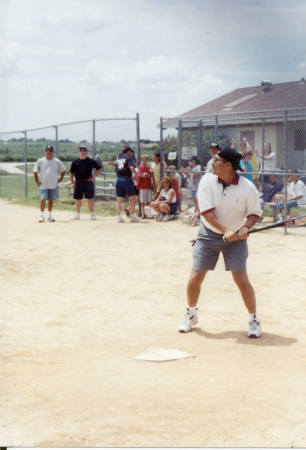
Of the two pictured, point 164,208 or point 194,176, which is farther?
point 194,176

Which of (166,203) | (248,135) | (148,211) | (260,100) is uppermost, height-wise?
(260,100)

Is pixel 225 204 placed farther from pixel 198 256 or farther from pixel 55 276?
pixel 55 276

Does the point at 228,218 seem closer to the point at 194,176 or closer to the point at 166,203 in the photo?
the point at 166,203

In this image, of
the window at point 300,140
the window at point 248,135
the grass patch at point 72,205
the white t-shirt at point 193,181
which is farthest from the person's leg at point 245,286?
the window at point 300,140

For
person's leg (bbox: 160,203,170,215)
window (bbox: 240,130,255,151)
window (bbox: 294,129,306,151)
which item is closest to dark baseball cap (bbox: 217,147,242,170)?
person's leg (bbox: 160,203,170,215)

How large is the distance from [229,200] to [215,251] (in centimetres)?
54

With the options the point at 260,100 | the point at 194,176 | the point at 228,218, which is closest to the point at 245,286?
the point at 228,218

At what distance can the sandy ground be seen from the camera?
3.92 m

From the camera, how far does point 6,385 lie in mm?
4746

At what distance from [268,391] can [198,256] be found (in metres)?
1.80

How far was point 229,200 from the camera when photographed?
19.2ft

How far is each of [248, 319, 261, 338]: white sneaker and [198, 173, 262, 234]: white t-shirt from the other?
899 millimetres

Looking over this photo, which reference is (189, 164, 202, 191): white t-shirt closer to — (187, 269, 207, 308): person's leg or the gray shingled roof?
(187, 269, 207, 308): person's leg

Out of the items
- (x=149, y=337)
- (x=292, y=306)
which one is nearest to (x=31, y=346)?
(x=149, y=337)
